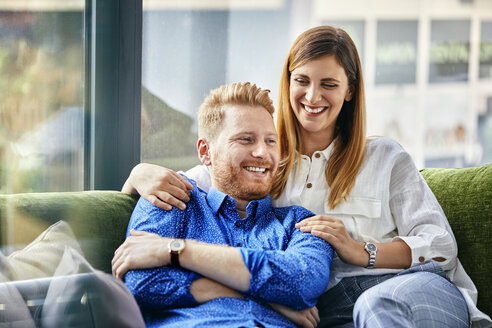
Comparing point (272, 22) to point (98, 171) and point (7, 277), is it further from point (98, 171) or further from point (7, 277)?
point (7, 277)

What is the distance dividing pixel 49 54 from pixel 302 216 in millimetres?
993

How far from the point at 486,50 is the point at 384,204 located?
2168mm

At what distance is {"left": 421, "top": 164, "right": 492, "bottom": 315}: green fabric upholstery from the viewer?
5.69ft

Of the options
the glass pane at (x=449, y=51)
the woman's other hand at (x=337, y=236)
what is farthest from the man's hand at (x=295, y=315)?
the glass pane at (x=449, y=51)

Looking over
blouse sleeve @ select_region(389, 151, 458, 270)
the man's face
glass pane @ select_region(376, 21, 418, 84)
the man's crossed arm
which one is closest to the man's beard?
the man's face

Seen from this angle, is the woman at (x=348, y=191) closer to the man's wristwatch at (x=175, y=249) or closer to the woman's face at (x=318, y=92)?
the woman's face at (x=318, y=92)

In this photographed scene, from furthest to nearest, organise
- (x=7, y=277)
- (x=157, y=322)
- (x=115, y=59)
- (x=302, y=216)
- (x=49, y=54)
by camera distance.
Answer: (x=115, y=59) < (x=49, y=54) < (x=302, y=216) < (x=157, y=322) < (x=7, y=277)

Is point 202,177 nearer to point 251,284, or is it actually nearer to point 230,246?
point 230,246

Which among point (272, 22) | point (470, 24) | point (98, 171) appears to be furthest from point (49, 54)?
point (470, 24)

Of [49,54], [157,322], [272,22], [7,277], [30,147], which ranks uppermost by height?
[272,22]

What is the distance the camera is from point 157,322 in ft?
4.78

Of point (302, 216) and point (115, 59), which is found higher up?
point (115, 59)

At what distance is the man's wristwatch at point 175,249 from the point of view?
146cm

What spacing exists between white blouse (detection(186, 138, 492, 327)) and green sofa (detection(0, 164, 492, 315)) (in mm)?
70
